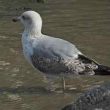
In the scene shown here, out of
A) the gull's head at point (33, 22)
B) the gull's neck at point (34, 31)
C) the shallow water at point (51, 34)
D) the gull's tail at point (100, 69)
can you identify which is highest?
the gull's head at point (33, 22)

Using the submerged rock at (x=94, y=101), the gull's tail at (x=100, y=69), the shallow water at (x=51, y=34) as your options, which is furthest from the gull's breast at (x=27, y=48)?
the submerged rock at (x=94, y=101)

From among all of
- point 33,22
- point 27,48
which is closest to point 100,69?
point 27,48

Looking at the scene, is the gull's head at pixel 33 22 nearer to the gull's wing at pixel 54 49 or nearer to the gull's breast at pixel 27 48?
the gull's breast at pixel 27 48

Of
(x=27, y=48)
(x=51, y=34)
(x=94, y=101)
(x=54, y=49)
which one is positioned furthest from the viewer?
(x=51, y=34)

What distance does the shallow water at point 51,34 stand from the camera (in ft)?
28.8

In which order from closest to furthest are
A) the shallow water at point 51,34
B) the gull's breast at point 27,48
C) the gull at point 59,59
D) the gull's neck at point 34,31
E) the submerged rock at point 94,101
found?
1. the submerged rock at point 94,101
2. the shallow water at point 51,34
3. the gull at point 59,59
4. the gull's breast at point 27,48
5. the gull's neck at point 34,31

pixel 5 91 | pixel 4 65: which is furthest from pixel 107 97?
pixel 4 65

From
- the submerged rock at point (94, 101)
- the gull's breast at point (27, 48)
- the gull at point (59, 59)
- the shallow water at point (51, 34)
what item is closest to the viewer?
the submerged rock at point (94, 101)

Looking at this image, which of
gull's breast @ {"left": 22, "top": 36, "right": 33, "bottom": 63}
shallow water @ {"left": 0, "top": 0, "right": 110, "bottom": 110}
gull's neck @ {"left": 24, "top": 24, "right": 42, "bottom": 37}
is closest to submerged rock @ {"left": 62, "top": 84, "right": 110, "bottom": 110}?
shallow water @ {"left": 0, "top": 0, "right": 110, "bottom": 110}

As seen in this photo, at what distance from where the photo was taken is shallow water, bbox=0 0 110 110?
879cm

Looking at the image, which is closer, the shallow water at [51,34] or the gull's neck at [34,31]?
the shallow water at [51,34]

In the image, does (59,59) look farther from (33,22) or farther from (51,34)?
(51,34)

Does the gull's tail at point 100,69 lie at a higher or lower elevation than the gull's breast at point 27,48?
lower

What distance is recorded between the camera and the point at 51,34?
12.4 m
